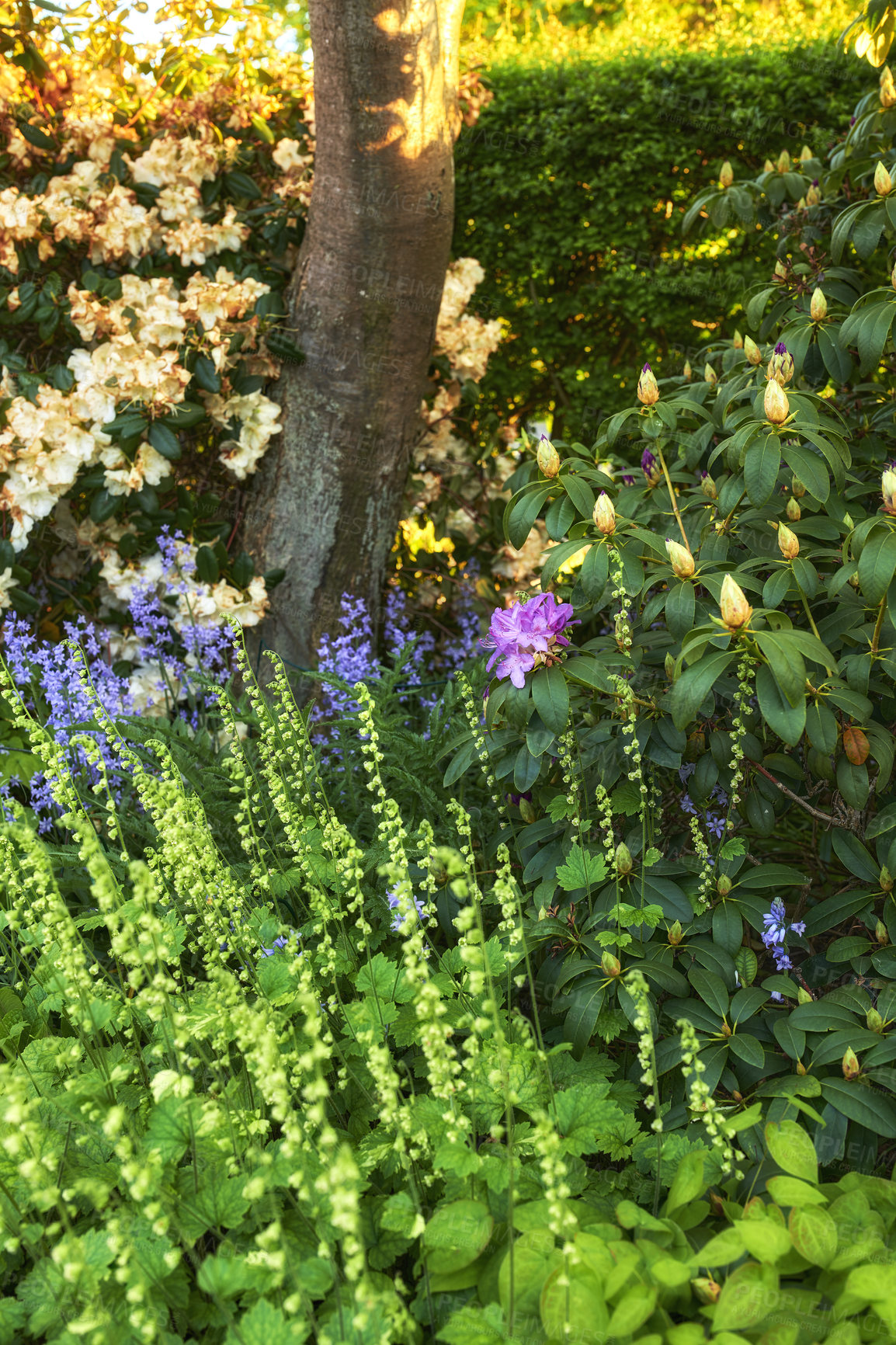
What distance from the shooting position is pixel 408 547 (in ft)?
12.6

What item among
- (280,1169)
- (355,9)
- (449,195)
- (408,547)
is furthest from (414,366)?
(280,1169)

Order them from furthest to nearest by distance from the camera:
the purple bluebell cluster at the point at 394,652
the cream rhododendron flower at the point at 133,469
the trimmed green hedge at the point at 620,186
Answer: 1. the trimmed green hedge at the point at 620,186
2. the cream rhododendron flower at the point at 133,469
3. the purple bluebell cluster at the point at 394,652

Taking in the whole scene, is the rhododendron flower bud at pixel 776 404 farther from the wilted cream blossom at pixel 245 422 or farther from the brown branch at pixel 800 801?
the wilted cream blossom at pixel 245 422

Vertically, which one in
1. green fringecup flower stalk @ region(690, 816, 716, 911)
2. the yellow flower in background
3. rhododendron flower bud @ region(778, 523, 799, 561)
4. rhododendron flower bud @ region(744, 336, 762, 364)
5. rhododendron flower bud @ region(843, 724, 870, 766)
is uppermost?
rhododendron flower bud @ region(744, 336, 762, 364)

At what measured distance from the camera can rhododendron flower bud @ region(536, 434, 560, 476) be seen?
1931 mm

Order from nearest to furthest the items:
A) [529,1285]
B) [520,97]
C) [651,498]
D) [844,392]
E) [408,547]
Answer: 1. [529,1285]
2. [651,498]
3. [844,392]
4. [408,547]
5. [520,97]

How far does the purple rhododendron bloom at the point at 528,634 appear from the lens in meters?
1.76

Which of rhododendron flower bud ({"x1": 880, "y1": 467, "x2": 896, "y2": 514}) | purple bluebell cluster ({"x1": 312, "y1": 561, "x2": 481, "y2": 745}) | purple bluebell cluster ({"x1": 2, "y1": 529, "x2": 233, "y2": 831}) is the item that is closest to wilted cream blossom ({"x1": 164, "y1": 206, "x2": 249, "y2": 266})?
purple bluebell cluster ({"x1": 2, "y1": 529, "x2": 233, "y2": 831})

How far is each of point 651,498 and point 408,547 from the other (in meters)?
1.65

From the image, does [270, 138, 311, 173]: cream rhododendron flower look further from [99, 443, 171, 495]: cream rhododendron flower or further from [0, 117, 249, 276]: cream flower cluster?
[99, 443, 171, 495]: cream rhododendron flower

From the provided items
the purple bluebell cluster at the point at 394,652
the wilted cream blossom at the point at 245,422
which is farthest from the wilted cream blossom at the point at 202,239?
the purple bluebell cluster at the point at 394,652

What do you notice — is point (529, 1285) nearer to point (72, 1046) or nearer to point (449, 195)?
point (72, 1046)

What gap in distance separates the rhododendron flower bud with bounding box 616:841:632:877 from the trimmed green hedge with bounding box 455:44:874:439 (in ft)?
9.66

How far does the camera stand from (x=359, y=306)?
3131 mm
